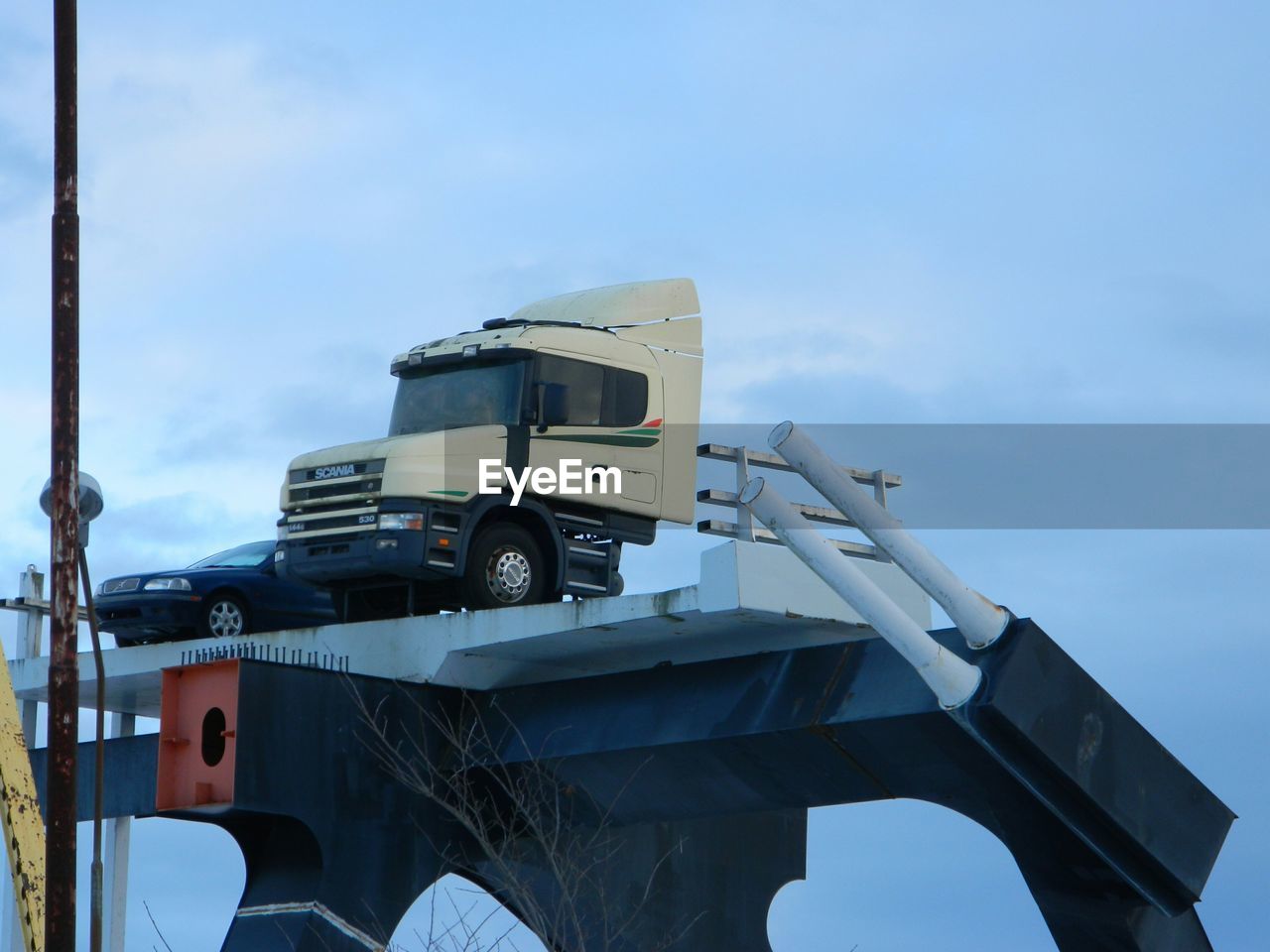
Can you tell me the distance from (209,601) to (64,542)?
10488mm

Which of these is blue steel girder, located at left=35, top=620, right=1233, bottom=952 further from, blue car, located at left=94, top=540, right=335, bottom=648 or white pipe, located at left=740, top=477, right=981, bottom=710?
blue car, located at left=94, top=540, right=335, bottom=648

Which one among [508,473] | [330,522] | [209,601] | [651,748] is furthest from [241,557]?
[651,748]

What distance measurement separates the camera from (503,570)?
20.3 meters

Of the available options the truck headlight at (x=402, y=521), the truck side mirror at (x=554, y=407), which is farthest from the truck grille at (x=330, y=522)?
the truck side mirror at (x=554, y=407)

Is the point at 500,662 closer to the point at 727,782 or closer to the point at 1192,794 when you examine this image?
the point at 727,782

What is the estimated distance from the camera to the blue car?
880 inches

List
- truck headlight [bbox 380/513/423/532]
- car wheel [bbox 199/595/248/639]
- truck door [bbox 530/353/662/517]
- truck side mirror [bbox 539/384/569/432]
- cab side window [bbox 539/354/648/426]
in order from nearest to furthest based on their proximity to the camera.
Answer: truck headlight [bbox 380/513/423/532] < truck side mirror [bbox 539/384/569/432] < truck door [bbox 530/353/662/517] < cab side window [bbox 539/354/648/426] < car wheel [bbox 199/595/248/639]

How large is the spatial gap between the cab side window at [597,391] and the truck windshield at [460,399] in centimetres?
42

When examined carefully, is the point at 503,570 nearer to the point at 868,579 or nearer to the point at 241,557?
the point at 241,557

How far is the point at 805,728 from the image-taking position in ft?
54.2

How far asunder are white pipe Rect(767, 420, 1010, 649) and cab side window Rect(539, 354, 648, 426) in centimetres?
747

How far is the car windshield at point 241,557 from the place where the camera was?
2306 cm

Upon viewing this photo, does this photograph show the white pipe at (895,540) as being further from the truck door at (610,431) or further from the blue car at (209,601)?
the blue car at (209,601)

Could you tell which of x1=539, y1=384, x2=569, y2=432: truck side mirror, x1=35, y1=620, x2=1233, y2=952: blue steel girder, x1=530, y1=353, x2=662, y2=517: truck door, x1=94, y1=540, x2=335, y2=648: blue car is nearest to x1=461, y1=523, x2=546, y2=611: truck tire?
x1=530, y1=353, x2=662, y2=517: truck door
